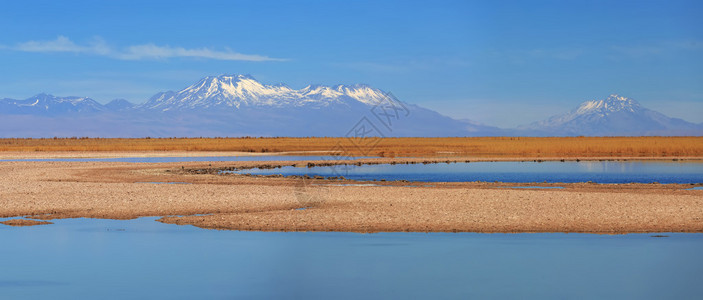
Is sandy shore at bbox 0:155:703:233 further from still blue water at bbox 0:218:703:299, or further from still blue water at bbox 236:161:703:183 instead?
still blue water at bbox 236:161:703:183

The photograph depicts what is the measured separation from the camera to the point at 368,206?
22250 millimetres

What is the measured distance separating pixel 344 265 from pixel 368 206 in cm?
875

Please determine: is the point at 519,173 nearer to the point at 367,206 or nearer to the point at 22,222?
the point at 367,206

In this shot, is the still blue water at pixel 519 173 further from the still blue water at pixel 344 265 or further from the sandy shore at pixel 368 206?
the still blue water at pixel 344 265

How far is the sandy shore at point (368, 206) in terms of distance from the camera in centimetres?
1831

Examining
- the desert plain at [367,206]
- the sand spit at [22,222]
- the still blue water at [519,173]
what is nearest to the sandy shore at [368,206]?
the desert plain at [367,206]

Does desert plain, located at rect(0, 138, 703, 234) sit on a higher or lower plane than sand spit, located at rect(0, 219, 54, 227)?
higher

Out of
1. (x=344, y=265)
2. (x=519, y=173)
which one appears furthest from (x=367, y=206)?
(x=519, y=173)

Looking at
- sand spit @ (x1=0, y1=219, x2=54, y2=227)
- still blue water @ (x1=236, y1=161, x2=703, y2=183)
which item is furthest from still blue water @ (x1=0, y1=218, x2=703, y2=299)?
still blue water @ (x1=236, y1=161, x2=703, y2=183)

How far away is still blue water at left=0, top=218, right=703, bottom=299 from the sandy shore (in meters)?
1.17

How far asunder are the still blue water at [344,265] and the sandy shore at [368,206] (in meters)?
1.17

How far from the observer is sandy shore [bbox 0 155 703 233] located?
18.3 m

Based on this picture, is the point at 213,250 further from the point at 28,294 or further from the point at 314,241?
the point at 28,294

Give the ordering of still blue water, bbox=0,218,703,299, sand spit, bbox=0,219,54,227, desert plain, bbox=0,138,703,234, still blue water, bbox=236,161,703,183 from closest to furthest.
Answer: still blue water, bbox=0,218,703,299 < desert plain, bbox=0,138,703,234 < sand spit, bbox=0,219,54,227 < still blue water, bbox=236,161,703,183
